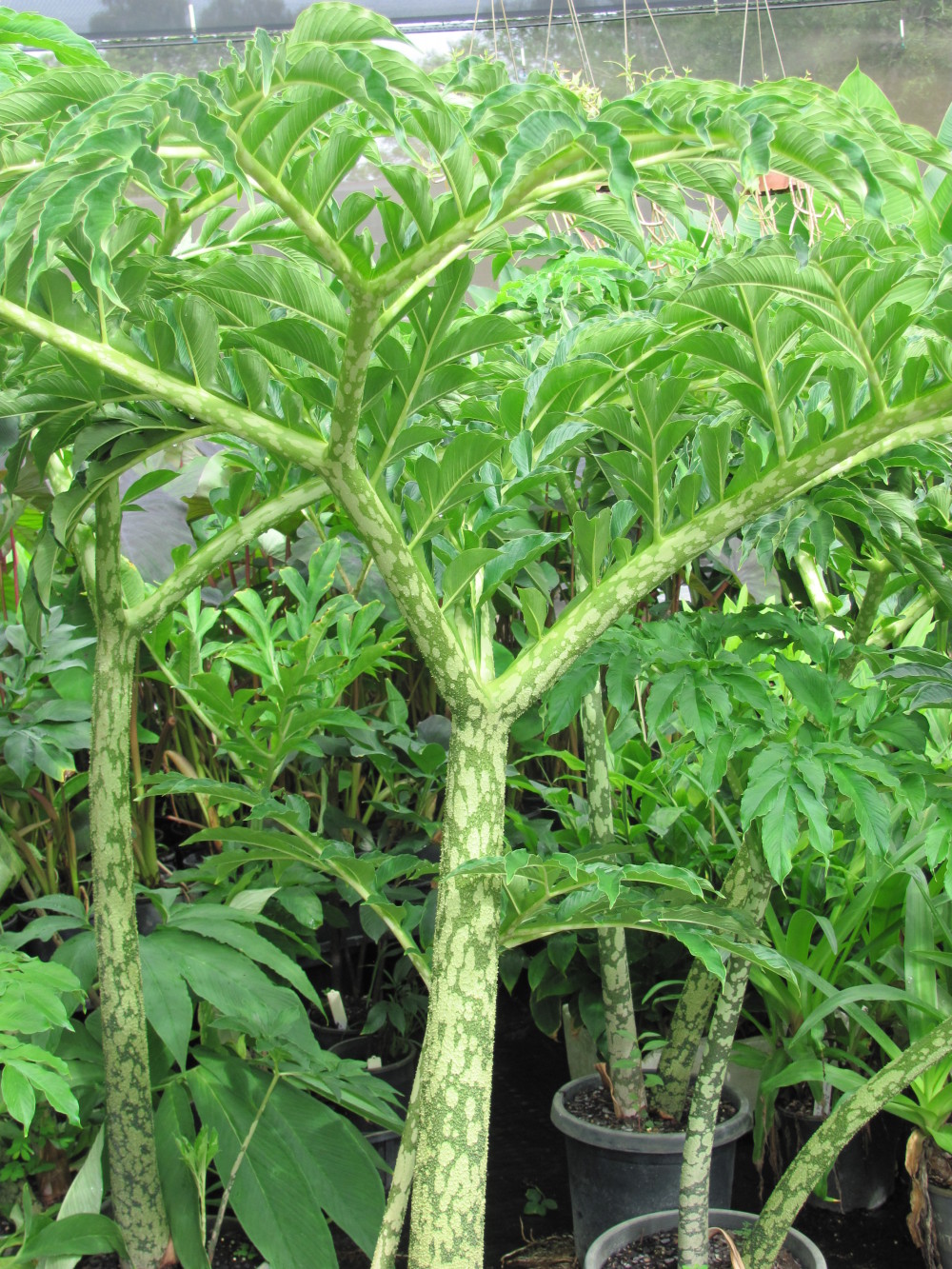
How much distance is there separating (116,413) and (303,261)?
189mm

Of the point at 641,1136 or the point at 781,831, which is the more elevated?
the point at 781,831

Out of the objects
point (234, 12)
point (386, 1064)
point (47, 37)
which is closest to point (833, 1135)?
point (386, 1064)

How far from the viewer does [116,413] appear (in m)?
0.74

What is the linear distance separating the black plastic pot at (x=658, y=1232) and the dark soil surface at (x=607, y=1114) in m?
0.08

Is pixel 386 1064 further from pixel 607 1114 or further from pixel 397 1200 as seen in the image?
pixel 397 1200

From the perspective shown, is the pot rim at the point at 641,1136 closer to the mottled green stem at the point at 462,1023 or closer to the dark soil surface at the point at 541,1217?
the dark soil surface at the point at 541,1217

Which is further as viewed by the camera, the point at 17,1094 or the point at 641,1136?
the point at 641,1136

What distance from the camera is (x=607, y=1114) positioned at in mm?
1047

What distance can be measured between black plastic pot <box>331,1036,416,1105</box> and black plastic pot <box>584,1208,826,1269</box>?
393mm

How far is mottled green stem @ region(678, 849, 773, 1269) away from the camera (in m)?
0.80

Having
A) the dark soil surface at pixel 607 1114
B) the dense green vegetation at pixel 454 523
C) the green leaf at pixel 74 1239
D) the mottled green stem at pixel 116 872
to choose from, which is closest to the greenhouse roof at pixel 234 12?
A: the dense green vegetation at pixel 454 523

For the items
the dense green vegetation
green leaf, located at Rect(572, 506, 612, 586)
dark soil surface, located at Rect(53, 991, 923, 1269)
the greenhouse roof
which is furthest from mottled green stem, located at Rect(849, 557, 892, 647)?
the greenhouse roof

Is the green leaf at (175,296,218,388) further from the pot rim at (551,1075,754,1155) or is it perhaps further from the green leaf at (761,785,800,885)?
the pot rim at (551,1075,754,1155)

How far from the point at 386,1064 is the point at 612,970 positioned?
17.0 inches
